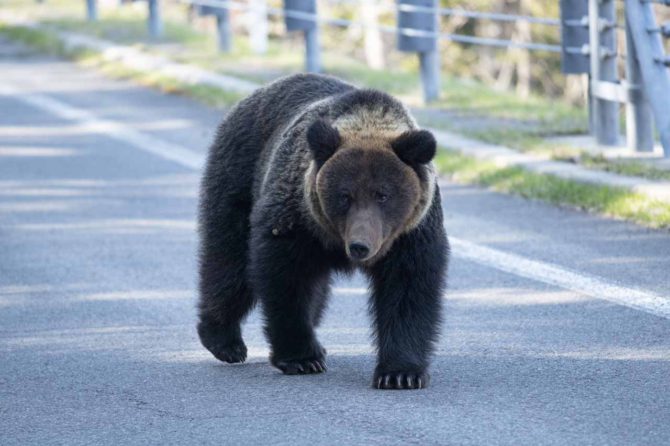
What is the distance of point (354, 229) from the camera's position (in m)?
6.24

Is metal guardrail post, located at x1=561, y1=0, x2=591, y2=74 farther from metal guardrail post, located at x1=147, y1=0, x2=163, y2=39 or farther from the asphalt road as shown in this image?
metal guardrail post, located at x1=147, y1=0, x2=163, y2=39

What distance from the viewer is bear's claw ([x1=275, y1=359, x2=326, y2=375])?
6.83 meters

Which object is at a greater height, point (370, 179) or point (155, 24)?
point (370, 179)

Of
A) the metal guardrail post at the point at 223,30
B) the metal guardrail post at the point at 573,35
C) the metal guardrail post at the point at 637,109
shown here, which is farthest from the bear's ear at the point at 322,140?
the metal guardrail post at the point at 223,30

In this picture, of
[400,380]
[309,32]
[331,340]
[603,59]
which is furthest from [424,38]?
[400,380]

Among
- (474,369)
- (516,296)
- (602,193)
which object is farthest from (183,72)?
→ (474,369)

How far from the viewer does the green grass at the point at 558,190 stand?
10352 mm

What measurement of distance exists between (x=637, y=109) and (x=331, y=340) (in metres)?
5.47

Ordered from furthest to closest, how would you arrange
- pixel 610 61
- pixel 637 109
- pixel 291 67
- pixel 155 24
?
pixel 155 24 < pixel 291 67 < pixel 610 61 < pixel 637 109

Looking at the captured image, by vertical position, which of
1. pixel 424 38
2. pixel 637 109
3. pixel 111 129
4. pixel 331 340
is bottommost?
pixel 111 129

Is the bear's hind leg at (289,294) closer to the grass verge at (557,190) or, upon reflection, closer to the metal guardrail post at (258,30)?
the grass verge at (557,190)

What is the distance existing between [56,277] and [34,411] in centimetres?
329

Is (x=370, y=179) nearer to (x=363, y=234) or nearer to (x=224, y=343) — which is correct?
(x=363, y=234)

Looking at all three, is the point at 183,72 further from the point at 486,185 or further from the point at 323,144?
the point at 323,144
